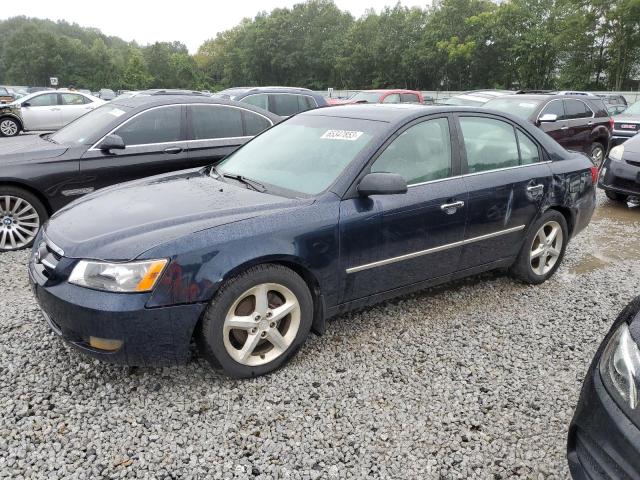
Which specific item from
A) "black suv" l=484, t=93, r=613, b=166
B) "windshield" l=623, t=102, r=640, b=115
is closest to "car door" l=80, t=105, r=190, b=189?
"black suv" l=484, t=93, r=613, b=166

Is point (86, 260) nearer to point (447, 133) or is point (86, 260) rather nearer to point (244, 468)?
point (244, 468)

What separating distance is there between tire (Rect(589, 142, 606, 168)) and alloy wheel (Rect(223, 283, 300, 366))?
933 cm

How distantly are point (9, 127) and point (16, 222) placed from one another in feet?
42.2

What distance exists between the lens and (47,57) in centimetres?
8531

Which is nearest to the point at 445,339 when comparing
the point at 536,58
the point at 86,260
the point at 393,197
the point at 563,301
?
the point at 393,197

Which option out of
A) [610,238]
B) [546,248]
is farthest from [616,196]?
[546,248]

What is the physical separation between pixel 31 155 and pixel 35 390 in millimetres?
3028

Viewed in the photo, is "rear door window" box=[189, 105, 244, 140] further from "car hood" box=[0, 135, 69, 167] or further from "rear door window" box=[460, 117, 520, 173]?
"rear door window" box=[460, 117, 520, 173]

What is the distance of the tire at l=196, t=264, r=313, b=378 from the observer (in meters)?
2.64

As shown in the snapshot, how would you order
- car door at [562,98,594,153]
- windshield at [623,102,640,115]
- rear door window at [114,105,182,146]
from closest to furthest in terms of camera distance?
rear door window at [114,105,182,146]
car door at [562,98,594,153]
windshield at [623,102,640,115]

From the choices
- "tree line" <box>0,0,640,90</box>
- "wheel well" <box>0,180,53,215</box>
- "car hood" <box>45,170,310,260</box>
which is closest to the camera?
"car hood" <box>45,170,310,260</box>

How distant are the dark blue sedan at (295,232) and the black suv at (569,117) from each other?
5.33m

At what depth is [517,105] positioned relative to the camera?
9461mm

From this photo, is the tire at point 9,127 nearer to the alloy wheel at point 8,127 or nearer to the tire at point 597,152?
the alloy wheel at point 8,127
